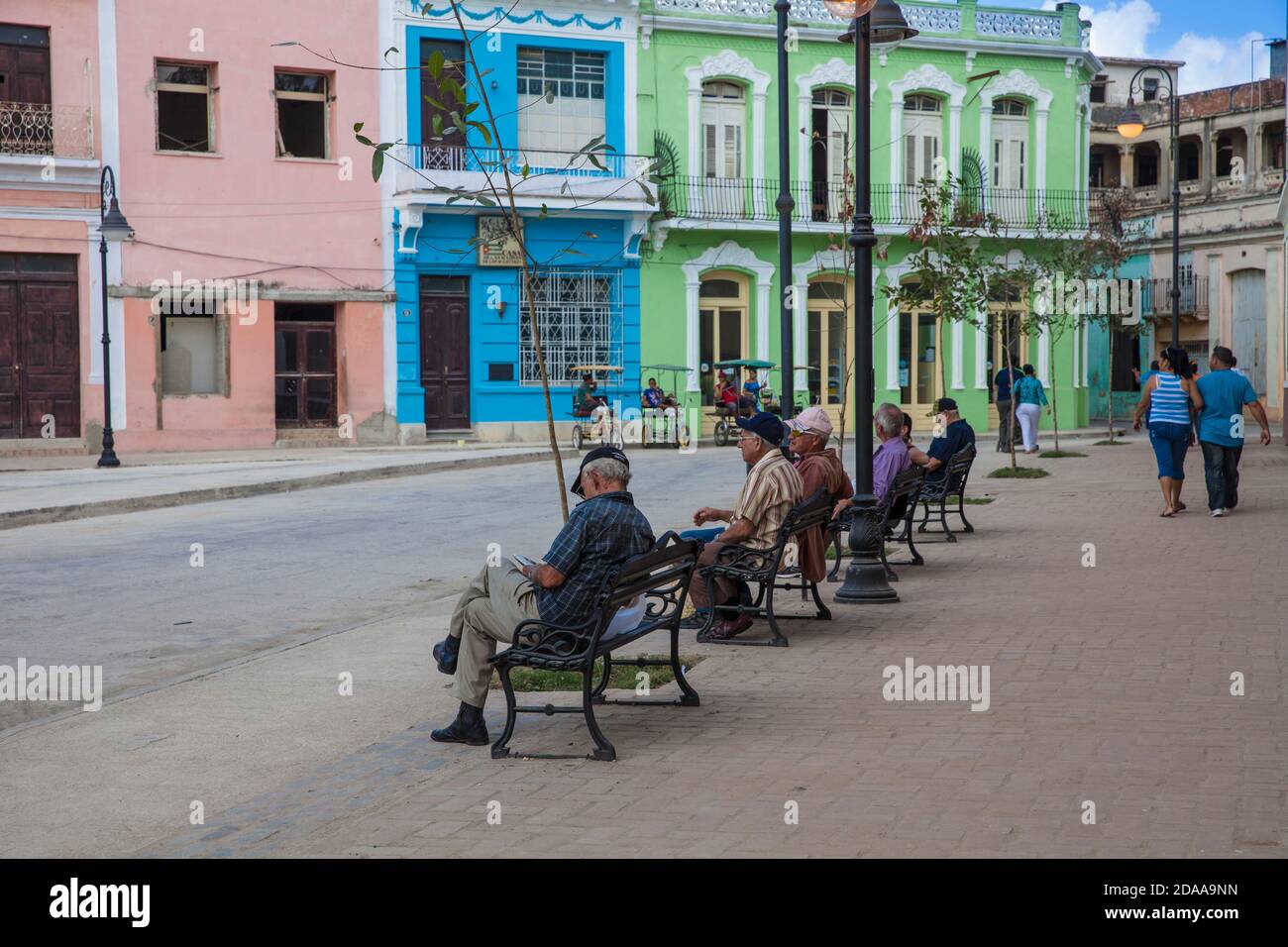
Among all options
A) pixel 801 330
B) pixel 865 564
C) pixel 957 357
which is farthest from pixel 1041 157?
pixel 865 564

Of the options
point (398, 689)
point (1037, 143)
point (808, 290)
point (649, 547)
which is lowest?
point (398, 689)

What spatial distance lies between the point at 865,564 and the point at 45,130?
22277mm

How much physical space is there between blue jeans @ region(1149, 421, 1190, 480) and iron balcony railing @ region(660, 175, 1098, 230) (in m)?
17.3

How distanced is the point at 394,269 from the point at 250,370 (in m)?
3.62

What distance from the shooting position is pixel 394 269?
1233 inches

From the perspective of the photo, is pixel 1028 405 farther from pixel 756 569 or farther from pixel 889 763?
pixel 889 763

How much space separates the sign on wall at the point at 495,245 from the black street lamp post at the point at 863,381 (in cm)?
2037

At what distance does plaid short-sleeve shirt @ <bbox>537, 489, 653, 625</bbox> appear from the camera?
6.70m

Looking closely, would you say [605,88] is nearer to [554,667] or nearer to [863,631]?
[863,631]

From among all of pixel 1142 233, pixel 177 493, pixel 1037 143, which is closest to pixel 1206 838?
pixel 177 493

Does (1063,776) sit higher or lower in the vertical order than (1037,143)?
lower

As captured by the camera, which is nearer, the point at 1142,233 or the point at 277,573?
the point at 277,573

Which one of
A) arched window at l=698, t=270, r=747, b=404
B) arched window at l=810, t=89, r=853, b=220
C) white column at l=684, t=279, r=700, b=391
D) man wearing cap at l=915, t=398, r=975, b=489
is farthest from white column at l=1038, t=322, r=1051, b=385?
man wearing cap at l=915, t=398, r=975, b=489

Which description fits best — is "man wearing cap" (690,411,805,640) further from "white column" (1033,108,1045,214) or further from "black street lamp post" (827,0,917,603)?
"white column" (1033,108,1045,214)
